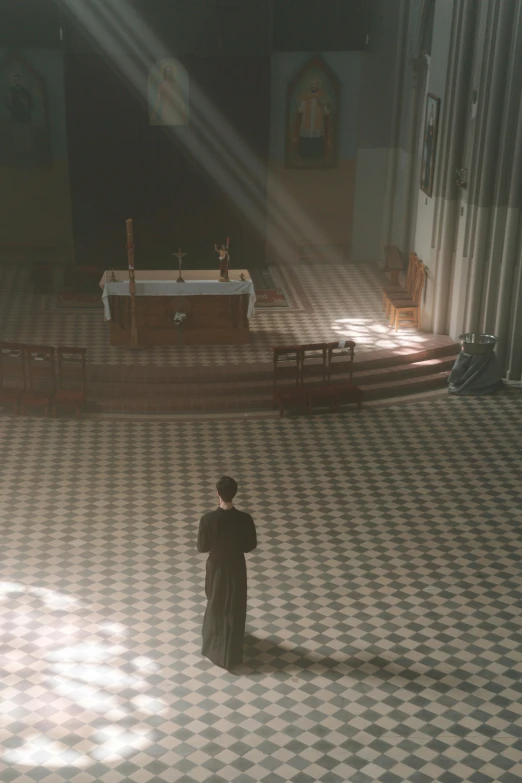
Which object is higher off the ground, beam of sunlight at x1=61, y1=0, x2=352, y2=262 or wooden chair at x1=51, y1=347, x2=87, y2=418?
beam of sunlight at x1=61, y1=0, x2=352, y2=262

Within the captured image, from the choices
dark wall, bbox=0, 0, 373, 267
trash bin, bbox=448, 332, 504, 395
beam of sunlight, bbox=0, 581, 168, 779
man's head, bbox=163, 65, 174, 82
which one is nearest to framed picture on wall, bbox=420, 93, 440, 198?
dark wall, bbox=0, 0, 373, 267

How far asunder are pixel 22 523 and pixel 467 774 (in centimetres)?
608

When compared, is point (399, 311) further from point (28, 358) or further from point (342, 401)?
point (28, 358)

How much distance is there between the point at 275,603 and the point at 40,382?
6568 millimetres

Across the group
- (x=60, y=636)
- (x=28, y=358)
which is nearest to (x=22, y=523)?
(x=60, y=636)

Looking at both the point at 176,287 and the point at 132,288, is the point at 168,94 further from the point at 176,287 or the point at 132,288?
the point at 132,288

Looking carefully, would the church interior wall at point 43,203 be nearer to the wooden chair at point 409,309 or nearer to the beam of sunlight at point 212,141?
the beam of sunlight at point 212,141

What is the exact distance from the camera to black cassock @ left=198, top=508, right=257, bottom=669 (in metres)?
9.28

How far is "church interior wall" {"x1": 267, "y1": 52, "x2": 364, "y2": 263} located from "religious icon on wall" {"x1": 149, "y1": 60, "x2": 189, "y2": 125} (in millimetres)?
1821

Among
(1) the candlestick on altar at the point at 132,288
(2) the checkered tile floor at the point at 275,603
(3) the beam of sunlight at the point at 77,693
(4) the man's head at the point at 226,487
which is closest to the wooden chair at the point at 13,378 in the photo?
(2) the checkered tile floor at the point at 275,603

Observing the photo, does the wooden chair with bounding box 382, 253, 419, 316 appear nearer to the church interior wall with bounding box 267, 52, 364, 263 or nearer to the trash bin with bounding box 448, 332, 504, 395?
the trash bin with bounding box 448, 332, 504, 395

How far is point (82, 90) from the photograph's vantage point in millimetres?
20719

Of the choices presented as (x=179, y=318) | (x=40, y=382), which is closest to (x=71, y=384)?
(x=40, y=382)

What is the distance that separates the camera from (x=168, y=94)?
21031 mm
